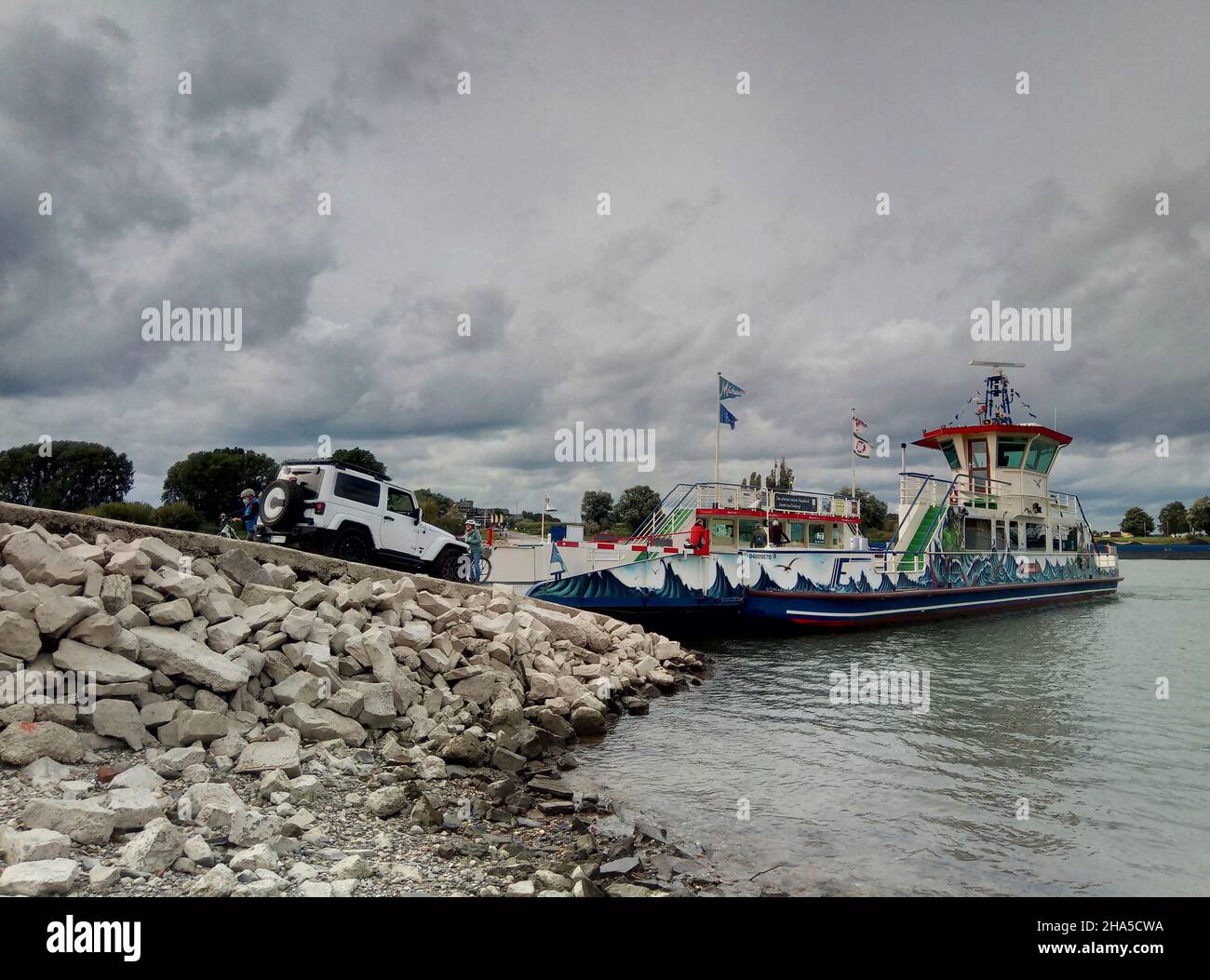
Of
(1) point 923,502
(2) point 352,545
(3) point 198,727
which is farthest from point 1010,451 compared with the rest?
(3) point 198,727

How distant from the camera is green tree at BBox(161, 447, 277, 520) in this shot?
43.8 meters

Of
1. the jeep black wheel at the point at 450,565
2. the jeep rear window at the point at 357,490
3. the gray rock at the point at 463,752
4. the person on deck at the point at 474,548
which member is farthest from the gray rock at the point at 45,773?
the person on deck at the point at 474,548

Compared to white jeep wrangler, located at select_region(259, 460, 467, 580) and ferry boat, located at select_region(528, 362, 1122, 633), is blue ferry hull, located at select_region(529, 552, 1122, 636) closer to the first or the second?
ferry boat, located at select_region(528, 362, 1122, 633)

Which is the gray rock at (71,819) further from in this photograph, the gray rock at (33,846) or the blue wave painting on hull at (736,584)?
the blue wave painting on hull at (736,584)

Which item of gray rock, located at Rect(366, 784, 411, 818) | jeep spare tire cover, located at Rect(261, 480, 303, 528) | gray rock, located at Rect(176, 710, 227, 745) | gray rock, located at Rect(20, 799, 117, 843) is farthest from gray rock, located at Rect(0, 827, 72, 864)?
Answer: jeep spare tire cover, located at Rect(261, 480, 303, 528)

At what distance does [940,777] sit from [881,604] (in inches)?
609

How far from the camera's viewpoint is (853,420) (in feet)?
98.3

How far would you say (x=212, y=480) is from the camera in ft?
A: 144

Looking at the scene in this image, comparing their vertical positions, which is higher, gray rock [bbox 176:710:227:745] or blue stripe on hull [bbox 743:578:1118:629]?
gray rock [bbox 176:710:227:745]

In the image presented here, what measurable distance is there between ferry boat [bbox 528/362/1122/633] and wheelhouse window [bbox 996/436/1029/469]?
55mm

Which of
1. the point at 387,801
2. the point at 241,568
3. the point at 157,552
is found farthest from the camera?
the point at 241,568

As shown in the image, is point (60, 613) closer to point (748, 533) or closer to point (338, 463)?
point (338, 463)

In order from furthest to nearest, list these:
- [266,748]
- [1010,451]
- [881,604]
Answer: [1010,451], [881,604], [266,748]

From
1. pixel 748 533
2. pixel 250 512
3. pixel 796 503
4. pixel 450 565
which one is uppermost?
pixel 796 503
